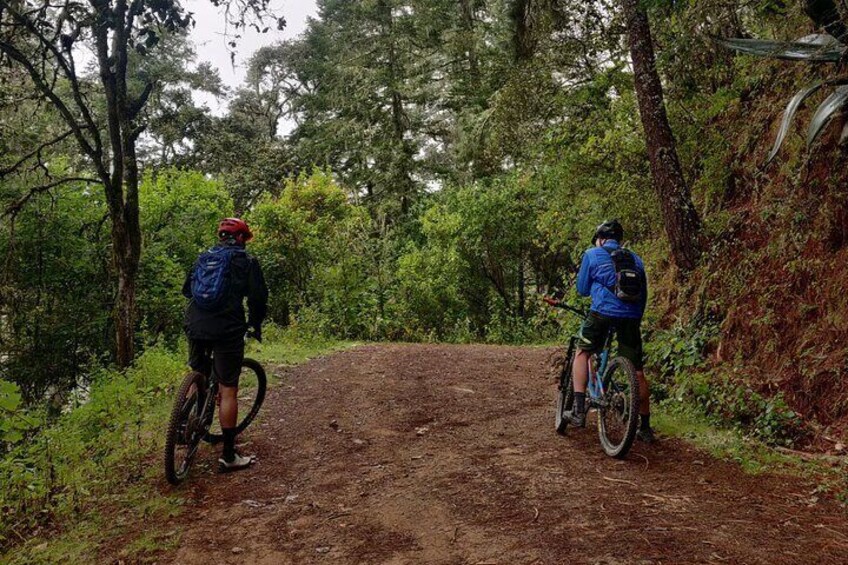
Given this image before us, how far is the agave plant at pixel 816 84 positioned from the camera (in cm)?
541

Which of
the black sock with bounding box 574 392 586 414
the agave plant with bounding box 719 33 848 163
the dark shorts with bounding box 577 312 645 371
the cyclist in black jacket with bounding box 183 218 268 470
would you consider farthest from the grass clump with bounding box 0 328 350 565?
the agave plant with bounding box 719 33 848 163

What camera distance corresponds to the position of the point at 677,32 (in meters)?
6.90

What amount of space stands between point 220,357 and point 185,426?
614mm

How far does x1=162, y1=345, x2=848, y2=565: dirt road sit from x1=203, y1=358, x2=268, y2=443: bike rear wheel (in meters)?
0.25

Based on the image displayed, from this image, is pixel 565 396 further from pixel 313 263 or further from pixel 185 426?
pixel 313 263

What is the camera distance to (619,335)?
17.0 feet

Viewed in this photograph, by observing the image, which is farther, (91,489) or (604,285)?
(604,285)

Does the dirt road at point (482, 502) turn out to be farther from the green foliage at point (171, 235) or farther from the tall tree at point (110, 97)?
the green foliage at point (171, 235)

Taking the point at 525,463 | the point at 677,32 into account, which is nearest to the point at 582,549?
the point at 525,463

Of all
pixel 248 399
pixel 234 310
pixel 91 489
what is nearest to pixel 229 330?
pixel 234 310

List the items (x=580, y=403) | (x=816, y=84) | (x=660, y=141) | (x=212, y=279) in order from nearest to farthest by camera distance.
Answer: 1. (x=212, y=279)
2. (x=580, y=403)
3. (x=816, y=84)
4. (x=660, y=141)

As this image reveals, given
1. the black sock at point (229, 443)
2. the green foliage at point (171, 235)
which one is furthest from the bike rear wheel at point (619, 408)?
the green foliage at point (171, 235)

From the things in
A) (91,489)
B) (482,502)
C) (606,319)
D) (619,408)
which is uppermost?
(606,319)

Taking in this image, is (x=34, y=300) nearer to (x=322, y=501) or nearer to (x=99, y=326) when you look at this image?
(x=99, y=326)
